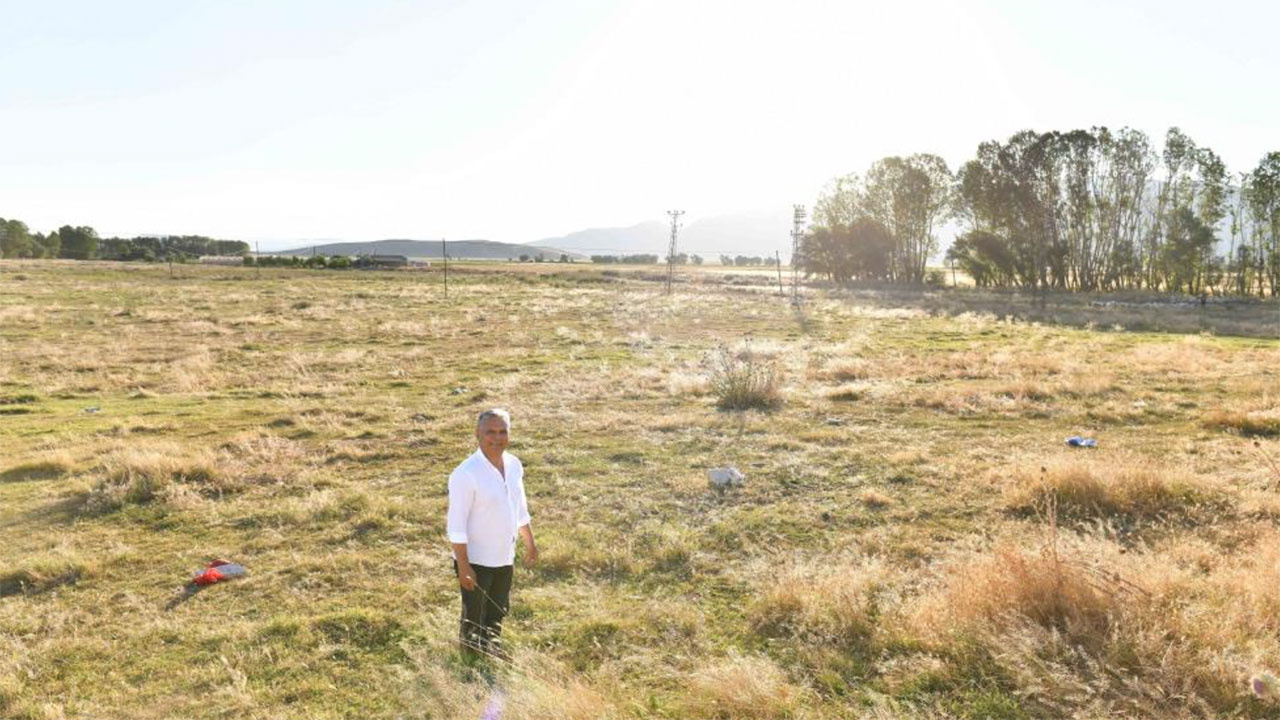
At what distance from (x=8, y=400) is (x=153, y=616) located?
595 inches

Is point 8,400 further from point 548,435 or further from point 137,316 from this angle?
point 137,316

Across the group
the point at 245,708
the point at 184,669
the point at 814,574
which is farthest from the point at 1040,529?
the point at 184,669

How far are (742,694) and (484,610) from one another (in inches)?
78.2

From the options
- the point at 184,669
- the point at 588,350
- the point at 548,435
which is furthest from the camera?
the point at 588,350

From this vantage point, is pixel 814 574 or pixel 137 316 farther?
pixel 137 316

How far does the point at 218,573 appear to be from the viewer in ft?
24.5

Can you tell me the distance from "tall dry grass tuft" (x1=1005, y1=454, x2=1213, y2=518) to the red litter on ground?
29.3 feet

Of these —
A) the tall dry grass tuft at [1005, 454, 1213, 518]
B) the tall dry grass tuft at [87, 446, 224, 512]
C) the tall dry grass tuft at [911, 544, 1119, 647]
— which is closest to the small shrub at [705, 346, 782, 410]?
the tall dry grass tuft at [1005, 454, 1213, 518]

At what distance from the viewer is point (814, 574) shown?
6938mm

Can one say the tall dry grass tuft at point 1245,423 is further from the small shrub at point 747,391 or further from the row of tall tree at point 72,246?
the row of tall tree at point 72,246

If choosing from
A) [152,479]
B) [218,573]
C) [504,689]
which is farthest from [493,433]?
[152,479]

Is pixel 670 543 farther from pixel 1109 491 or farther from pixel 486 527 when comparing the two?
pixel 1109 491

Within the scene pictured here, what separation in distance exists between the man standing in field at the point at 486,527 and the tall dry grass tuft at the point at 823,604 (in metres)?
2.25

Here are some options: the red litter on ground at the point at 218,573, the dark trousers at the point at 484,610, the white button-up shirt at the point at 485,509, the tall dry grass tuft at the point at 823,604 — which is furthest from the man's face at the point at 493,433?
the red litter on ground at the point at 218,573
